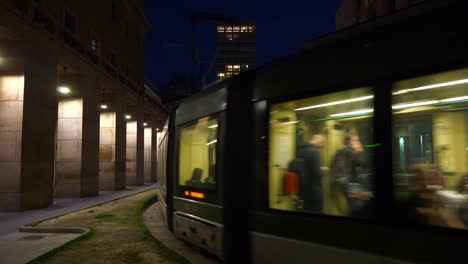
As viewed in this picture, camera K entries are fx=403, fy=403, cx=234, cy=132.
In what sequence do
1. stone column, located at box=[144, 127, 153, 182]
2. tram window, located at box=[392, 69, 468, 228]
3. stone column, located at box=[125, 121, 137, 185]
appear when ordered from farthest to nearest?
stone column, located at box=[144, 127, 153, 182], stone column, located at box=[125, 121, 137, 185], tram window, located at box=[392, 69, 468, 228]

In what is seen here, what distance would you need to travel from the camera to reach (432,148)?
378 centimetres

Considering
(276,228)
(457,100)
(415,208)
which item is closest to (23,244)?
(276,228)

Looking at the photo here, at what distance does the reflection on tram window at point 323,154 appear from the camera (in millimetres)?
4297

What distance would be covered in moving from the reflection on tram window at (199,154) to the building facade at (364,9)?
1564 centimetres

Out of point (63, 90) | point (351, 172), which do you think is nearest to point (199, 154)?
point (351, 172)

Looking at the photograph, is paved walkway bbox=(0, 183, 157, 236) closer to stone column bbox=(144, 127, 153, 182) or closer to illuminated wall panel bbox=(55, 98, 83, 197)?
illuminated wall panel bbox=(55, 98, 83, 197)

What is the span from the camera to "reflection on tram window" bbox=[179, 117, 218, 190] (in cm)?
664

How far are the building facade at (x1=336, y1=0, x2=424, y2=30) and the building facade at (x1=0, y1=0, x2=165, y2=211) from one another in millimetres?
14511

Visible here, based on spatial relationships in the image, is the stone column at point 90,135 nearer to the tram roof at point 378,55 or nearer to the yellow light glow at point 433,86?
the tram roof at point 378,55

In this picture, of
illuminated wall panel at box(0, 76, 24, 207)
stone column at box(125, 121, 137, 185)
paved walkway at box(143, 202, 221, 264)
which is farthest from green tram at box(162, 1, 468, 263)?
stone column at box(125, 121, 137, 185)

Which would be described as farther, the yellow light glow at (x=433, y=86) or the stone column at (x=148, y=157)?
the stone column at (x=148, y=157)

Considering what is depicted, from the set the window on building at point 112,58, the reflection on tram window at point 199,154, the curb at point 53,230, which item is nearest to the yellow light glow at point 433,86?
the reflection on tram window at point 199,154

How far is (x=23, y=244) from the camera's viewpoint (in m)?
8.63

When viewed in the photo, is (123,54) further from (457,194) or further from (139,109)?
(457,194)
